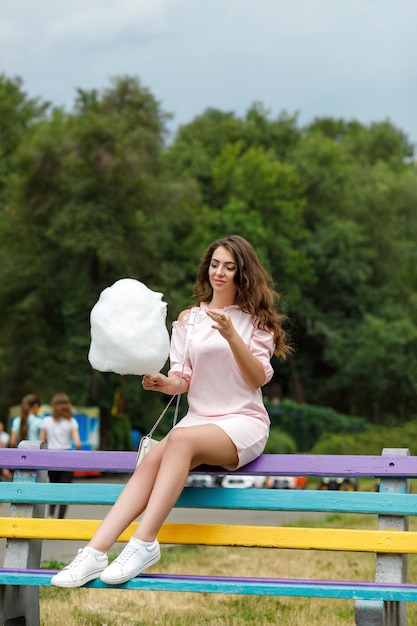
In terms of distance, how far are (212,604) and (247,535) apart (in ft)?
8.07

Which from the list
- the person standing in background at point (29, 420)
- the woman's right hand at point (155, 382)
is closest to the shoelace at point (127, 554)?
the woman's right hand at point (155, 382)

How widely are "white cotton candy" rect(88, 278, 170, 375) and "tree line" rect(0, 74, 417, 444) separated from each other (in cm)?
2624

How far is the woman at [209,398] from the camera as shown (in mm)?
4387

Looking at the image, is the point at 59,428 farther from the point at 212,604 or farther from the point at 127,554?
the point at 127,554

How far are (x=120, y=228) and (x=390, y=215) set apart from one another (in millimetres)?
23730

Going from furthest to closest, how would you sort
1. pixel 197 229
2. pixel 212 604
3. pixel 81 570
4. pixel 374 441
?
pixel 197 229 < pixel 374 441 < pixel 212 604 < pixel 81 570

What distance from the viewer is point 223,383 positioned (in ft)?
15.7

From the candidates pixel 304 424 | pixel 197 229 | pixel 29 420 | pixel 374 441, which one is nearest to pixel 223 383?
pixel 29 420

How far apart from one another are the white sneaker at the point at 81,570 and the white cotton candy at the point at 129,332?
759 mm

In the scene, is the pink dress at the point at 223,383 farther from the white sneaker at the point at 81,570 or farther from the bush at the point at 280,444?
the bush at the point at 280,444

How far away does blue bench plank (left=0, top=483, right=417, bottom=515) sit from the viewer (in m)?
4.43

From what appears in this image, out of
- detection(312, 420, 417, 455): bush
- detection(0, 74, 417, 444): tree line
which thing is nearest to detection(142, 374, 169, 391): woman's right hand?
detection(312, 420, 417, 455): bush

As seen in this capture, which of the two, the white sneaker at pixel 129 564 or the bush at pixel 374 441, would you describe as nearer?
the white sneaker at pixel 129 564

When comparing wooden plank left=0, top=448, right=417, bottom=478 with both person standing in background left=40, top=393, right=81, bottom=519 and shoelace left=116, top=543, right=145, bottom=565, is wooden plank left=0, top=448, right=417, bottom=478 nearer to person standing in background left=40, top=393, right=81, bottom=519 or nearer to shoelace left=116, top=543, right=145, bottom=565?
shoelace left=116, top=543, right=145, bottom=565
